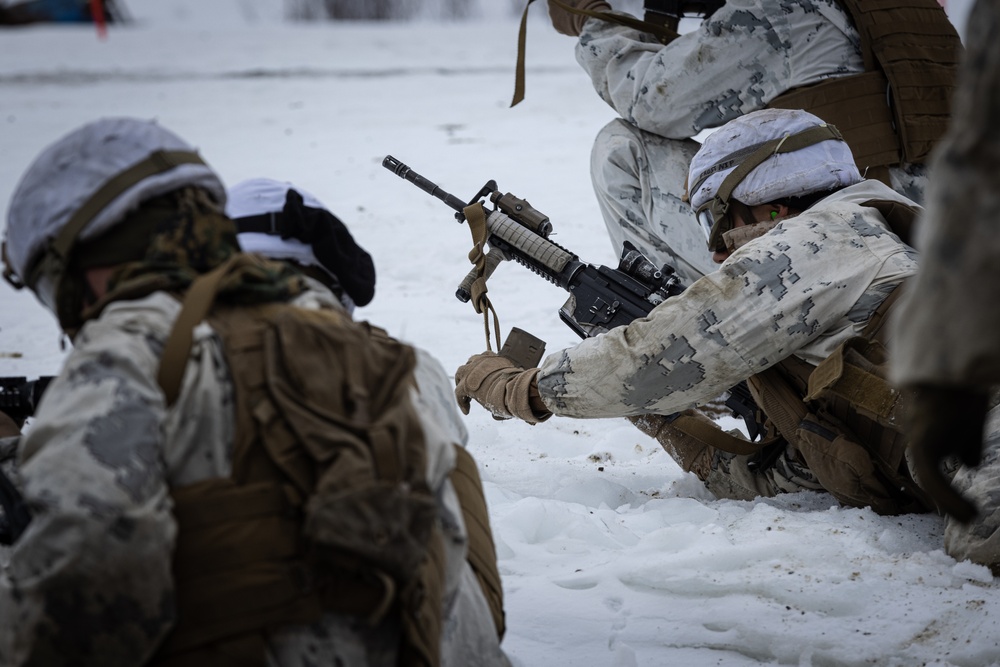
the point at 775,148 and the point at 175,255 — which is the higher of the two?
the point at 175,255

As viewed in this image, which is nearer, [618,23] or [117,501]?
[117,501]

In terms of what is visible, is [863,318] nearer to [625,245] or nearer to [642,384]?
[642,384]

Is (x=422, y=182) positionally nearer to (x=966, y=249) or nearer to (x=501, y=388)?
(x=501, y=388)

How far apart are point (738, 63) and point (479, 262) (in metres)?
1.33

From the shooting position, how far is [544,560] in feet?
9.28

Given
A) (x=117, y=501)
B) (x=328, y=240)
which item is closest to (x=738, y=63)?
(x=328, y=240)

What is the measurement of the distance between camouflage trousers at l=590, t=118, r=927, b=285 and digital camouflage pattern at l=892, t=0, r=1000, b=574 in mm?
2872

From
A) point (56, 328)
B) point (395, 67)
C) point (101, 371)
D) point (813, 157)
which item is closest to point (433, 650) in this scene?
point (101, 371)

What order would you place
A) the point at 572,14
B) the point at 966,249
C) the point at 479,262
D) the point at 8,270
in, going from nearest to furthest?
the point at 966,249 → the point at 8,270 → the point at 479,262 → the point at 572,14

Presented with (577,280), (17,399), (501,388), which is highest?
(17,399)

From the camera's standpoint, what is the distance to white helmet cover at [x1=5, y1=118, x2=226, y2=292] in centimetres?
168

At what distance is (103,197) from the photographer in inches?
66.0

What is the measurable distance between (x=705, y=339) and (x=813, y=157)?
2.25 ft

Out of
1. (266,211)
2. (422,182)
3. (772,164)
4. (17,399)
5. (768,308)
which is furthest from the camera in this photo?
(422,182)
